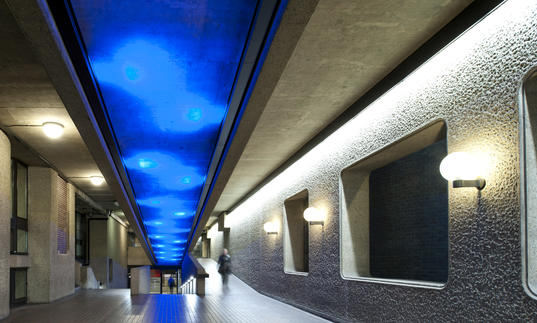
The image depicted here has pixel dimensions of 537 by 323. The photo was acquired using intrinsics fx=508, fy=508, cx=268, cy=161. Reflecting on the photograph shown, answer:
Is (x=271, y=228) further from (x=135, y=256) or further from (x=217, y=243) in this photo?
(x=135, y=256)

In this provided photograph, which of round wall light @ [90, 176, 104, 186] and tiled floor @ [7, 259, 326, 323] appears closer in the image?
tiled floor @ [7, 259, 326, 323]

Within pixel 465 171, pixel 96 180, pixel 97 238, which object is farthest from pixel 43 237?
pixel 97 238

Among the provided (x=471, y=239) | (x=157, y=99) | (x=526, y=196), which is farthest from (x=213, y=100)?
(x=526, y=196)

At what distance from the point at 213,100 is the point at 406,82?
113 inches

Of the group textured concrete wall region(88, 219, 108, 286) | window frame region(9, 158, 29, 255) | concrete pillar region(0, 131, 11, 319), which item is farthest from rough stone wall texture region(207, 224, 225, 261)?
Result: concrete pillar region(0, 131, 11, 319)

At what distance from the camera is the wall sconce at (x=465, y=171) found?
165 inches

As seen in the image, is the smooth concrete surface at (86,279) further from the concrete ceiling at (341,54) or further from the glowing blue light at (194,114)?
the glowing blue light at (194,114)

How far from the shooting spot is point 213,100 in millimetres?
7312

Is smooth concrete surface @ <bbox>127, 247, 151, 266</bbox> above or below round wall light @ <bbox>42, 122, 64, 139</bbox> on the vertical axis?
below

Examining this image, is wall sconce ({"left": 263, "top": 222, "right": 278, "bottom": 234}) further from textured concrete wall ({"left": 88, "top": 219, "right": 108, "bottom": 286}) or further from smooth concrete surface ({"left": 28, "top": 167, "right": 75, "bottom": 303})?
textured concrete wall ({"left": 88, "top": 219, "right": 108, "bottom": 286})

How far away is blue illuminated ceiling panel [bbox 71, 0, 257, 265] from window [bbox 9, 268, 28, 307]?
3.53m

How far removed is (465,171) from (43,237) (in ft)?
35.9

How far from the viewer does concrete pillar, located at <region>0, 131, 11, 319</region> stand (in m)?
8.77

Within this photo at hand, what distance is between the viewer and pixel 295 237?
1121 centimetres
